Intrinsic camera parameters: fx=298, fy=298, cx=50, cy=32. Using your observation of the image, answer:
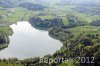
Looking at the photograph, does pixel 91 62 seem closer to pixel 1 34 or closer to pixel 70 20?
pixel 1 34

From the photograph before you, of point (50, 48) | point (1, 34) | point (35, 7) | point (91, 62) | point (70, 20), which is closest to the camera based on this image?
point (91, 62)

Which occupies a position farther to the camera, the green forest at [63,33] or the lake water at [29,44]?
the lake water at [29,44]

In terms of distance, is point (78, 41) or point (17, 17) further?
point (17, 17)

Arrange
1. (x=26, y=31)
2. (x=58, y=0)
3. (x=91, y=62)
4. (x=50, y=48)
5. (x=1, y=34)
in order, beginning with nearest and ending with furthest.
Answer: (x=91, y=62)
(x=50, y=48)
(x=1, y=34)
(x=26, y=31)
(x=58, y=0)

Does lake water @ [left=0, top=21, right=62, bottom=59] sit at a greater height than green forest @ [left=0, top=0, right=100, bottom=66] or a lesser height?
lesser

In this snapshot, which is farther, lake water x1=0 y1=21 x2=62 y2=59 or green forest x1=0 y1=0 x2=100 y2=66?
lake water x1=0 y1=21 x2=62 y2=59

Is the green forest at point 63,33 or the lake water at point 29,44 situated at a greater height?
the green forest at point 63,33

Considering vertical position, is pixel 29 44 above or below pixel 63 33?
below

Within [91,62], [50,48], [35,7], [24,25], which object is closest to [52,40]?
[50,48]
